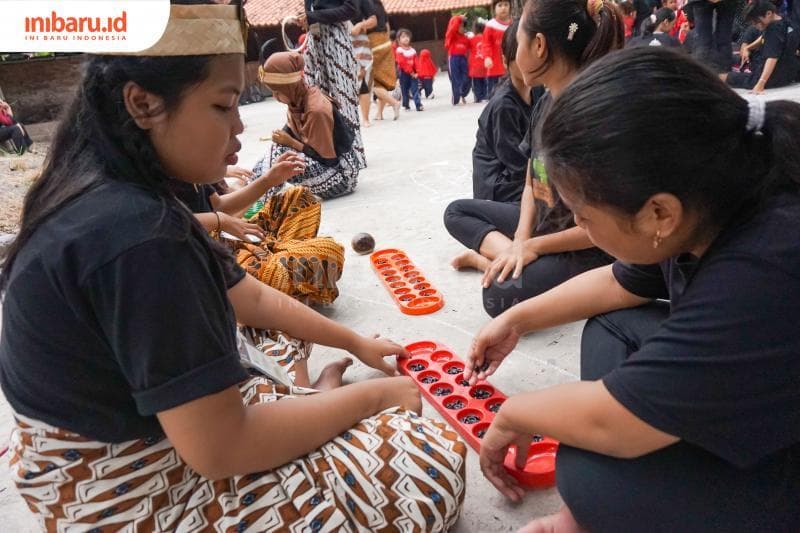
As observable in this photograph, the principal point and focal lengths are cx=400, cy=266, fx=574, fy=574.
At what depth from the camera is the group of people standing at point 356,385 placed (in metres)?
0.83

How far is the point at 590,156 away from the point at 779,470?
0.63 m

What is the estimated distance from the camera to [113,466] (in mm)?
991

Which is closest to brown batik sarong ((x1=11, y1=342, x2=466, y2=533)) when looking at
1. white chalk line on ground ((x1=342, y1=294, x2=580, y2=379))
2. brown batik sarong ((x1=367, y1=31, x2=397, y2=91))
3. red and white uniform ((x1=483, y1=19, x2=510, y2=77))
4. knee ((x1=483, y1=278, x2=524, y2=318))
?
white chalk line on ground ((x1=342, y1=294, x2=580, y2=379))

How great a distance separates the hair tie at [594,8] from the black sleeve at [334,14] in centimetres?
289

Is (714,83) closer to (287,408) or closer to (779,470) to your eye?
(779,470)

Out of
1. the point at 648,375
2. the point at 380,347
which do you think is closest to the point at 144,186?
the point at 648,375

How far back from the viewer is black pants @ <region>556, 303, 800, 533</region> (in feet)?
3.16

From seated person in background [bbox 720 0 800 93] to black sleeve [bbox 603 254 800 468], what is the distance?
658 cm

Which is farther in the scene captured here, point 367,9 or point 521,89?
point 367,9

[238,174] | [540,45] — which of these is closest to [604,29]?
[540,45]

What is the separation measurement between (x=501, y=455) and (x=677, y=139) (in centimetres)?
76

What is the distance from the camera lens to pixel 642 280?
1.33 m

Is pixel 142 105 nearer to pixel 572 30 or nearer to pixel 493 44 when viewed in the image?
pixel 572 30

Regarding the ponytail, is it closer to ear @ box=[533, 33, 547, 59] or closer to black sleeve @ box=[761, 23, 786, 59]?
ear @ box=[533, 33, 547, 59]
